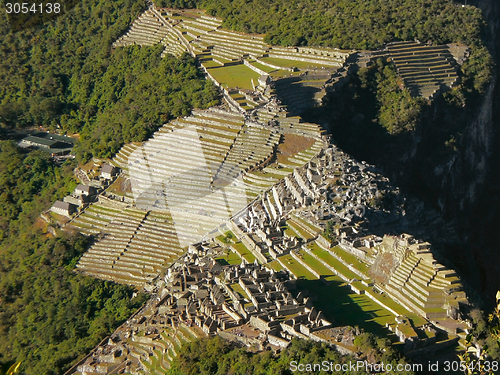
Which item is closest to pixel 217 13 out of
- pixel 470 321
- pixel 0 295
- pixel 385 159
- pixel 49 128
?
pixel 49 128

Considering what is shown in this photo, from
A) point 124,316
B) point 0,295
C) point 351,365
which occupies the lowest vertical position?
point 0,295

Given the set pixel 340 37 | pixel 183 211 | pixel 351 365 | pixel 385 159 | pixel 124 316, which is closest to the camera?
pixel 351 365

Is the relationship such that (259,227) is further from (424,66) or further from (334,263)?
(424,66)

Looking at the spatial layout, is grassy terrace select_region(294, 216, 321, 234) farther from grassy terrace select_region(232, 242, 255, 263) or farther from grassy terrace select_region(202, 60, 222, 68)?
grassy terrace select_region(202, 60, 222, 68)

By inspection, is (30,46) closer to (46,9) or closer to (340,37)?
(46,9)

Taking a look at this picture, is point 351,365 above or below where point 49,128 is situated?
above

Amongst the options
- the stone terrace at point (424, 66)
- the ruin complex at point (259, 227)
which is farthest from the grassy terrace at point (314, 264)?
the stone terrace at point (424, 66)

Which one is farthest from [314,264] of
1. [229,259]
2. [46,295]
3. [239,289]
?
[46,295]
